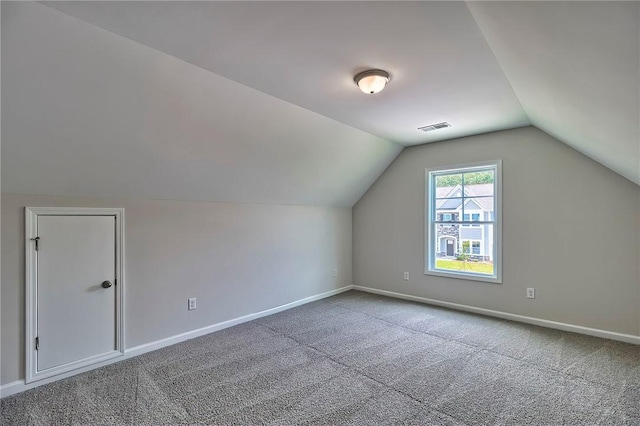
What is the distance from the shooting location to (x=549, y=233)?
146 inches

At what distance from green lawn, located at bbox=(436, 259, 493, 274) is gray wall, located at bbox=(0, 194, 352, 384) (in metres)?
1.88

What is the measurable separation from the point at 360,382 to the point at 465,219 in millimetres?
2920

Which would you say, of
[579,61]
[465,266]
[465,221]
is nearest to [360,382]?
[579,61]

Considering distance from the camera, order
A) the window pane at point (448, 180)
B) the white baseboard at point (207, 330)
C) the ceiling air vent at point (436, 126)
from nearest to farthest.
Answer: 1. the white baseboard at point (207, 330)
2. the ceiling air vent at point (436, 126)
3. the window pane at point (448, 180)

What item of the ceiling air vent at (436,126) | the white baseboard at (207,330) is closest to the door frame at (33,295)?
the white baseboard at (207,330)

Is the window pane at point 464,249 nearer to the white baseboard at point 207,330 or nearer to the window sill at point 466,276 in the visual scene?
the window sill at point 466,276

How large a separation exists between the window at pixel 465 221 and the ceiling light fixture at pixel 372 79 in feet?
8.19

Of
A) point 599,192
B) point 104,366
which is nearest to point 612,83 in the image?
point 599,192

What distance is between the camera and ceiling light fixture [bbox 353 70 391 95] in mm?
2354

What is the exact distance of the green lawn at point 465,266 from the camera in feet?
13.9

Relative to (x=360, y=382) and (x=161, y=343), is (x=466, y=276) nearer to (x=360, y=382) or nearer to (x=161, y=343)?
(x=360, y=382)

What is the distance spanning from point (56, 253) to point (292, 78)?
2.48m

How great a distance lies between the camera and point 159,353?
3080 mm

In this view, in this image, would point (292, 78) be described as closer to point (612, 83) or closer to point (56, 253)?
point (612, 83)
